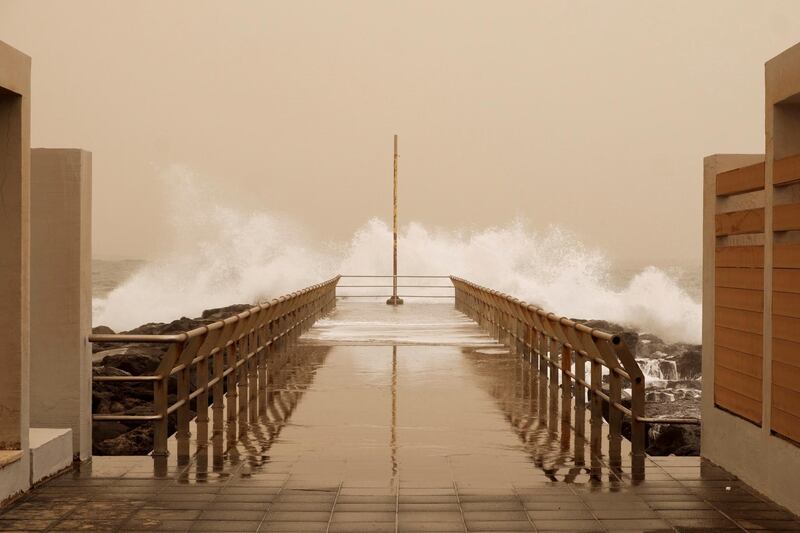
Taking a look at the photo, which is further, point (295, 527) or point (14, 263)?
point (14, 263)

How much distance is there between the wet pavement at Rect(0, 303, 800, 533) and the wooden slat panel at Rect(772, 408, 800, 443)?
0.49 metres

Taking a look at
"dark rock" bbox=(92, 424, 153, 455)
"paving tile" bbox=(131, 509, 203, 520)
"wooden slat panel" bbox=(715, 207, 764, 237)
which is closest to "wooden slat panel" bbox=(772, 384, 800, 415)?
"wooden slat panel" bbox=(715, 207, 764, 237)

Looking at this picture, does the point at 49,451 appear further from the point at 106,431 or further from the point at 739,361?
the point at 106,431

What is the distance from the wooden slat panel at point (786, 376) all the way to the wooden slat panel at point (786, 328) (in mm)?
186

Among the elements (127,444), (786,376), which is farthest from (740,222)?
(127,444)

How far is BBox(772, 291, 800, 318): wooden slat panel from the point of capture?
7.94 meters

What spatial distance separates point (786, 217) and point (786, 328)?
2.42 ft

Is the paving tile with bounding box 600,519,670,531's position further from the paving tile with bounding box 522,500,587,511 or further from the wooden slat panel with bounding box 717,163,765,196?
the wooden slat panel with bounding box 717,163,765,196

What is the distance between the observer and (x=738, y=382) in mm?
9352

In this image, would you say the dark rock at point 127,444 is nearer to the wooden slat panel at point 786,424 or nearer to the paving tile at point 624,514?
the paving tile at point 624,514

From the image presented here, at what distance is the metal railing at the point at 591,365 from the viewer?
389 inches

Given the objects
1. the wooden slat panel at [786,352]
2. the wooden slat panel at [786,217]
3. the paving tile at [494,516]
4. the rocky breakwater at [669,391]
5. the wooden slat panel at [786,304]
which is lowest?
the rocky breakwater at [669,391]

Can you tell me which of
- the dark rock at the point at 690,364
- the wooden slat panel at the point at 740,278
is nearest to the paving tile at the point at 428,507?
the wooden slat panel at the point at 740,278

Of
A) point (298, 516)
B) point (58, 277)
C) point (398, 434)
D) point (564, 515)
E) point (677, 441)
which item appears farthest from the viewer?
point (677, 441)
